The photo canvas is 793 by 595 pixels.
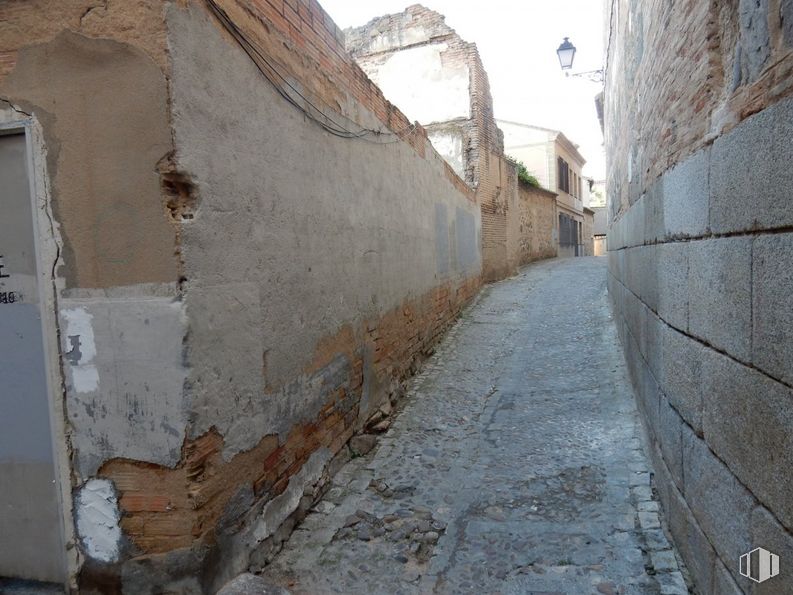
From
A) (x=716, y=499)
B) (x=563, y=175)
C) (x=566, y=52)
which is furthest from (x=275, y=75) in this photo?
(x=563, y=175)

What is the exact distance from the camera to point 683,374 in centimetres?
248

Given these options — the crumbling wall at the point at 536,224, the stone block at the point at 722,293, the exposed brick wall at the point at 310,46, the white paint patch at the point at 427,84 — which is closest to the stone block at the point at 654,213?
the stone block at the point at 722,293

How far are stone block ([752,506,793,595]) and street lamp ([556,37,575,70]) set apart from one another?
11.0 metres

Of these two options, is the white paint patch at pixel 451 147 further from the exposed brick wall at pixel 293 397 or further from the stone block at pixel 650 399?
the stone block at pixel 650 399

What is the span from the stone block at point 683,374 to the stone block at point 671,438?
74 mm

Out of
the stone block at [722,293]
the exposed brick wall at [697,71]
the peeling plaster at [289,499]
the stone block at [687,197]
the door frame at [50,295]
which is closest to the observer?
the exposed brick wall at [697,71]

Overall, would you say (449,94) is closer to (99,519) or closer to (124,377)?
(124,377)

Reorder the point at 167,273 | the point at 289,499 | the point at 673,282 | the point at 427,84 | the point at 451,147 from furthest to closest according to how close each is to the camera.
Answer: the point at 427,84 → the point at 451,147 → the point at 289,499 → the point at 673,282 → the point at 167,273

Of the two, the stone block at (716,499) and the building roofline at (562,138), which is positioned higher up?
the building roofline at (562,138)

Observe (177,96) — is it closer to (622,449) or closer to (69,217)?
(69,217)

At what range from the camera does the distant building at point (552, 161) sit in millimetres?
23344

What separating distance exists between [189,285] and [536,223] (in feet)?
55.2

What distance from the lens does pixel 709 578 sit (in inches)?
82.8

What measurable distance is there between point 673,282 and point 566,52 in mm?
9665
